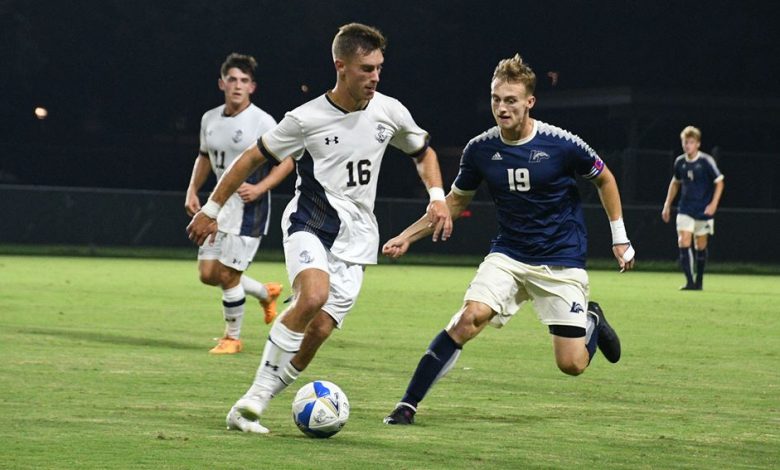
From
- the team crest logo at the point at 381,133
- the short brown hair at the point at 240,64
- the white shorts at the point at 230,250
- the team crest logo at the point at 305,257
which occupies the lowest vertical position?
the white shorts at the point at 230,250

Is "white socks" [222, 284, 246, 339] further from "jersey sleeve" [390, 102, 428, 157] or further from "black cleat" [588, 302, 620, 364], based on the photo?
"jersey sleeve" [390, 102, 428, 157]

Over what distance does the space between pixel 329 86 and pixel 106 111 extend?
21.0ft

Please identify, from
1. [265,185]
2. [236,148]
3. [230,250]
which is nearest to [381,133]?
[265,185]

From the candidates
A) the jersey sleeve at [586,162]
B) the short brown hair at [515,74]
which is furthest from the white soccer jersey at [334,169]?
the jersey sleeve at [586,162]

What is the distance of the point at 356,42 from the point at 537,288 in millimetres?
1804

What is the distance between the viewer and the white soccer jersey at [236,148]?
12.2 metres

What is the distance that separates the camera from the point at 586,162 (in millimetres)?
8594

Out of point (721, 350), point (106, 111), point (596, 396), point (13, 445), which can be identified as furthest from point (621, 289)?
point (106, 111)

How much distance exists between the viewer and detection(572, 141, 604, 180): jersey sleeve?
8.55 meters

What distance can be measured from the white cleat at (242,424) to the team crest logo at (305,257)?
0.85 meters

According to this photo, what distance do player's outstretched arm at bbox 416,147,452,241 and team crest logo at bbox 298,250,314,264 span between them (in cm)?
66

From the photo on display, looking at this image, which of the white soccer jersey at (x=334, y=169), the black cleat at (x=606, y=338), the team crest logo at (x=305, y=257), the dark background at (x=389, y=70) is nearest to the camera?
the team crest logo at (x=305, y=257)

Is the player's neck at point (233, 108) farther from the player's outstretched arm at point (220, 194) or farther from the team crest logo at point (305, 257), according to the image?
the team crest logo at point (305, 257)

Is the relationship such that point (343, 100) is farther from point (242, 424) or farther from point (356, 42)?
point (242, 424)
